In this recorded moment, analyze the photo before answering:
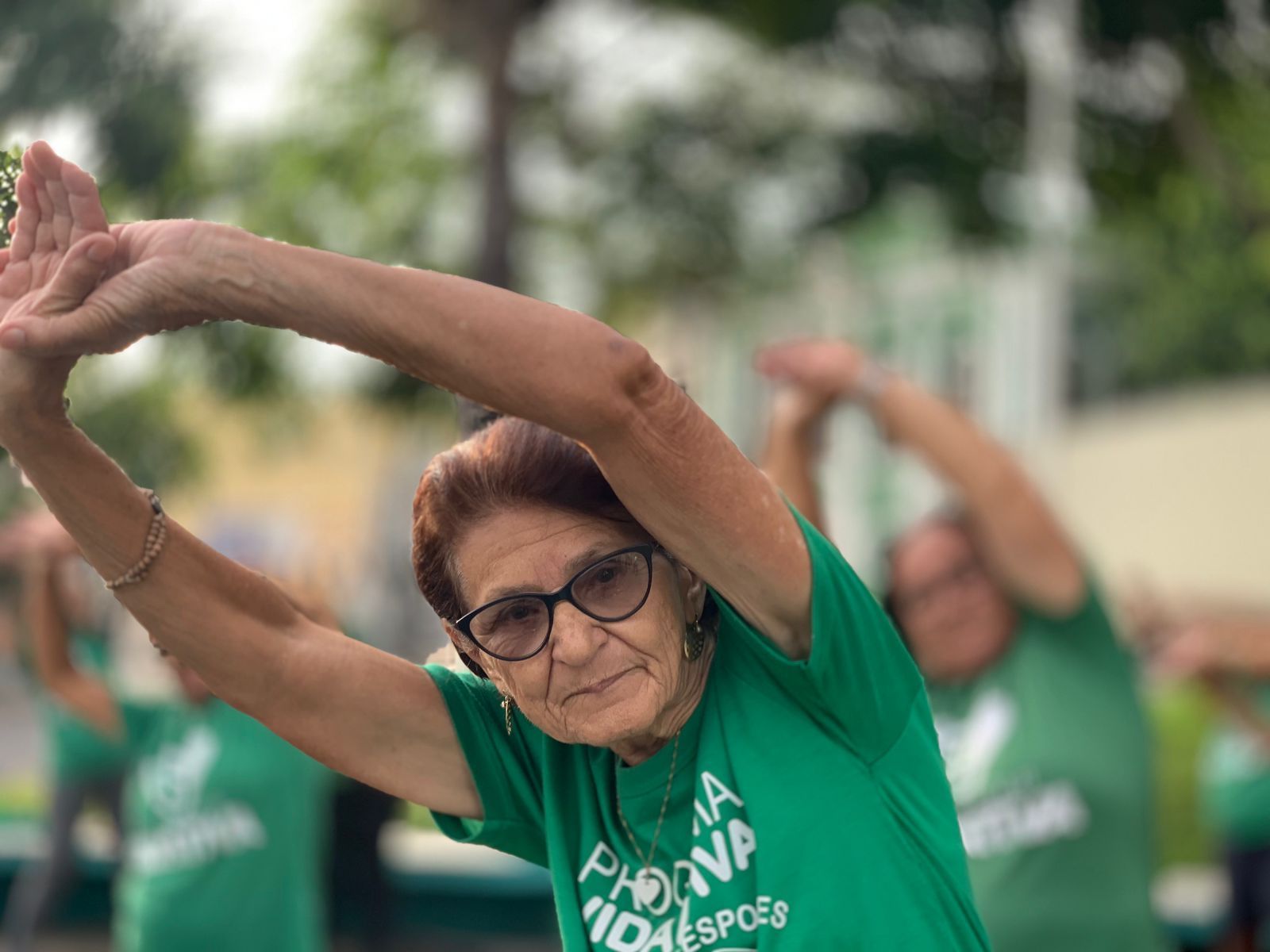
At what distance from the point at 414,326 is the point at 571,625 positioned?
475mm

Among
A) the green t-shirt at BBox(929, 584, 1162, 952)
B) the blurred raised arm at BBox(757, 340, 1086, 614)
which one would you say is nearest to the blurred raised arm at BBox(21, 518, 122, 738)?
the blurred raised arm at BBox(757, 340, 1086, 614)

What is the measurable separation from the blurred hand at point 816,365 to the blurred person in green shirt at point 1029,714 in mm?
77

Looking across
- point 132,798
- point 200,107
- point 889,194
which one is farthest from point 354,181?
point 132,798

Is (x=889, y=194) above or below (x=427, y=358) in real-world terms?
above

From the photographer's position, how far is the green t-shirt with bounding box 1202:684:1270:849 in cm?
647

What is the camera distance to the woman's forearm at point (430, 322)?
1.46m

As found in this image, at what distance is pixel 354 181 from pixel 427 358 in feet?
38.2

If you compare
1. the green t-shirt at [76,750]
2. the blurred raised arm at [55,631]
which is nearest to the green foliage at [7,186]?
the blurred raised arm at [55,631]

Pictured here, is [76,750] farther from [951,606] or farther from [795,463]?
[795,463]

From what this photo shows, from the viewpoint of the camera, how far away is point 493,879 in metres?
7.93

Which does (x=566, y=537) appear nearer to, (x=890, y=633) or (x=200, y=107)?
(x=890, y=633)

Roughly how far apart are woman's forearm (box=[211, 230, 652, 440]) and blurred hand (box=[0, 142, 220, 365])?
0.04 m

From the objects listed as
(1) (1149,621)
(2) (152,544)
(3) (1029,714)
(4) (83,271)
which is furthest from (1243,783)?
(4) (83,271)

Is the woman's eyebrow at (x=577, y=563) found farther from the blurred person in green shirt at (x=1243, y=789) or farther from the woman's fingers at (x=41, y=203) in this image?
the blurred person in green shirt at (x=1243, y=789)
